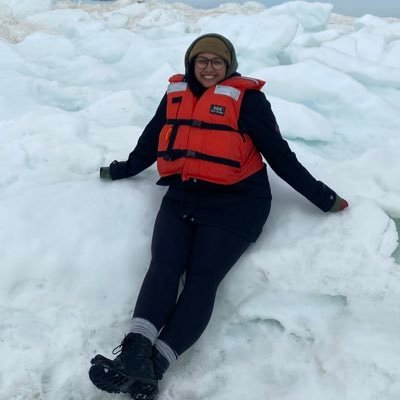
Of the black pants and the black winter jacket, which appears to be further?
the black winter jacket

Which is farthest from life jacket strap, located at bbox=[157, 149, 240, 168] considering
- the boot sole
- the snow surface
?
the boot sole

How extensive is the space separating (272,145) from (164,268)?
616mm

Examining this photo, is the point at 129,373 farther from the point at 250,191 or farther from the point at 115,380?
the point at 250,191

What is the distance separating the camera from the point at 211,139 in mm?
1632

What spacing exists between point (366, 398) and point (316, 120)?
2774 mm

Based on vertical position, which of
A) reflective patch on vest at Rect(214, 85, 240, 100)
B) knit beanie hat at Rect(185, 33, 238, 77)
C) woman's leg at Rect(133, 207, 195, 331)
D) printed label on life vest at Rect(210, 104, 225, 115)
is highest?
knit beanie hat at Rect(185, 33, 238, 77)

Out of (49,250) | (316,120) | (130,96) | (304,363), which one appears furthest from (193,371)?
(130,96)

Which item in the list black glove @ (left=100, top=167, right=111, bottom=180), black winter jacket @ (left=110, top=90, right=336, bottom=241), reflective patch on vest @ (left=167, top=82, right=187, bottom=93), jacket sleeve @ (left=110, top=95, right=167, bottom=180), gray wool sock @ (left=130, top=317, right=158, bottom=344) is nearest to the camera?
gray wool sock @ (left=130, top=317, right=158, bottom=344)

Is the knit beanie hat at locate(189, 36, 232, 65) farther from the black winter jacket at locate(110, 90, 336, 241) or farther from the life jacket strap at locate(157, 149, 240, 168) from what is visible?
the life jacket strap at locate(157, 149, 240, 168)

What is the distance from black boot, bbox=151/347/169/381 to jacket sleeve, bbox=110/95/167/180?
95cm

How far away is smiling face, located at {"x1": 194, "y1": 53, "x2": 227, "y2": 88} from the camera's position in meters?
1.69

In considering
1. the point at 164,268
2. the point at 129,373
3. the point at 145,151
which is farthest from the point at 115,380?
the point at 145,151

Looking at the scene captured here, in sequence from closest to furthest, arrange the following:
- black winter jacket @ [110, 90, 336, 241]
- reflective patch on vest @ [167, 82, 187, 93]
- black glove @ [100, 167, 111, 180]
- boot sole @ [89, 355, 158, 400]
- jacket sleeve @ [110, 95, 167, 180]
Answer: boot sole @ [89, 355, 158, 400]
black winter jacket @ [110, 90, 336, 241]
reflective patch on vest @ [167, 82, 187, 93]
jacket sleeve @ [110, 95, 167, 180]
black glove @ [100, 167, 111, 180]

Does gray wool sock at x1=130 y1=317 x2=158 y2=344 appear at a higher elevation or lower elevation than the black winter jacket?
lower
